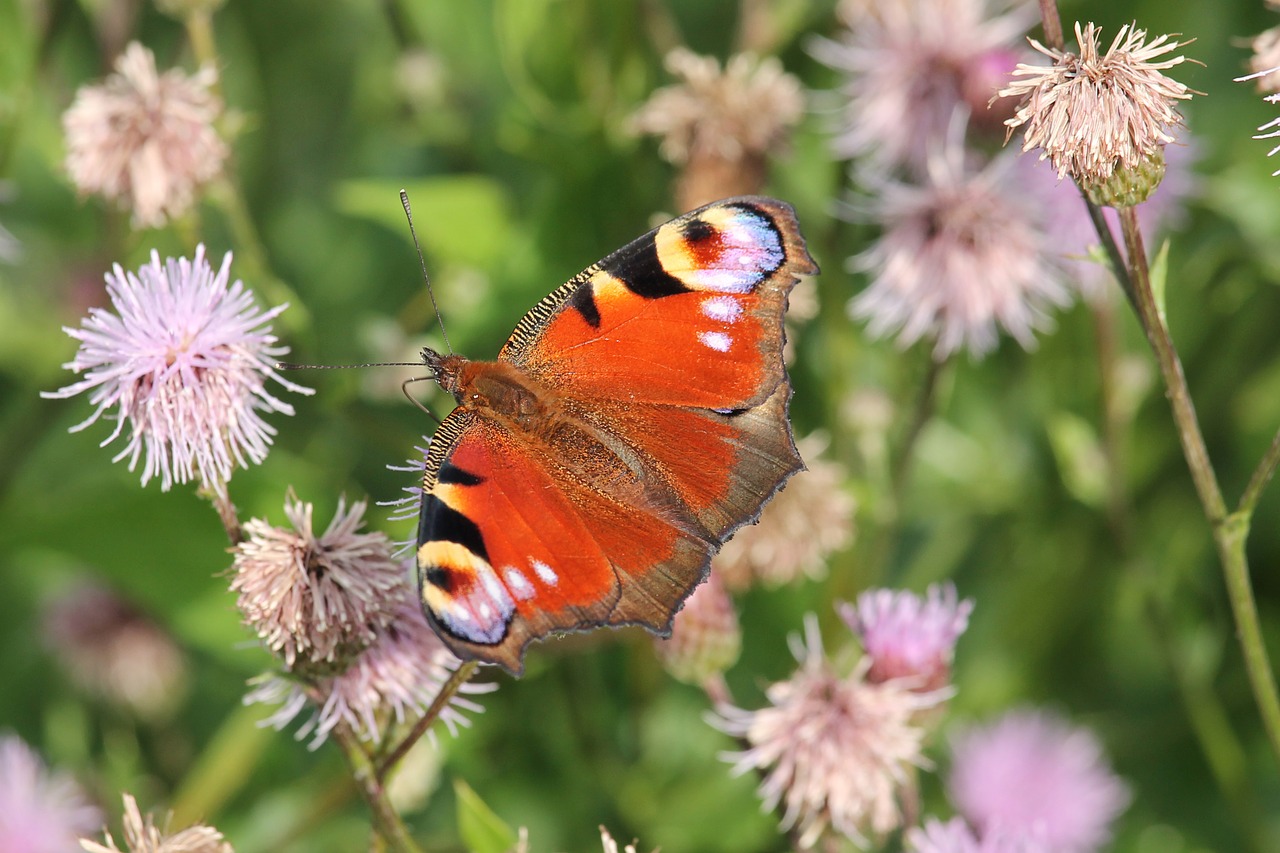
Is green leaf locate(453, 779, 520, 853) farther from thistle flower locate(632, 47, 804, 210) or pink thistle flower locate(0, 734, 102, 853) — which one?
thistle flower locate(632, 47, 804, 210)

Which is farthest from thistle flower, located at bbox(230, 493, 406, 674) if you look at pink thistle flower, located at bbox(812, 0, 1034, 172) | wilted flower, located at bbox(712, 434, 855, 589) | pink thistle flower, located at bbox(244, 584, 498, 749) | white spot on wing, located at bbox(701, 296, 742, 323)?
pink thistle flower, located at bbox(812, 0, 1034, 172)

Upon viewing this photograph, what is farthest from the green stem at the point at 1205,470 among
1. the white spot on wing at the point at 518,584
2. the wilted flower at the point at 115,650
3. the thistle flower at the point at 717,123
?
the wilted flower at the point at 115,650

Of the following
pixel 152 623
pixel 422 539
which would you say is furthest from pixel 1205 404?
pixel 152 623

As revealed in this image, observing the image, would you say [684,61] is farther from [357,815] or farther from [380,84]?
[357,815]

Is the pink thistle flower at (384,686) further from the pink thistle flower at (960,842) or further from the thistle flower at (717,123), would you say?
the thistle flower at (717,123)

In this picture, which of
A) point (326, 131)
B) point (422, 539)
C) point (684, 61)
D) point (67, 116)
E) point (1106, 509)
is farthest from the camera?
point (326, 131)

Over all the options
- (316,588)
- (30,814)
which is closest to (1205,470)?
(316,588)
